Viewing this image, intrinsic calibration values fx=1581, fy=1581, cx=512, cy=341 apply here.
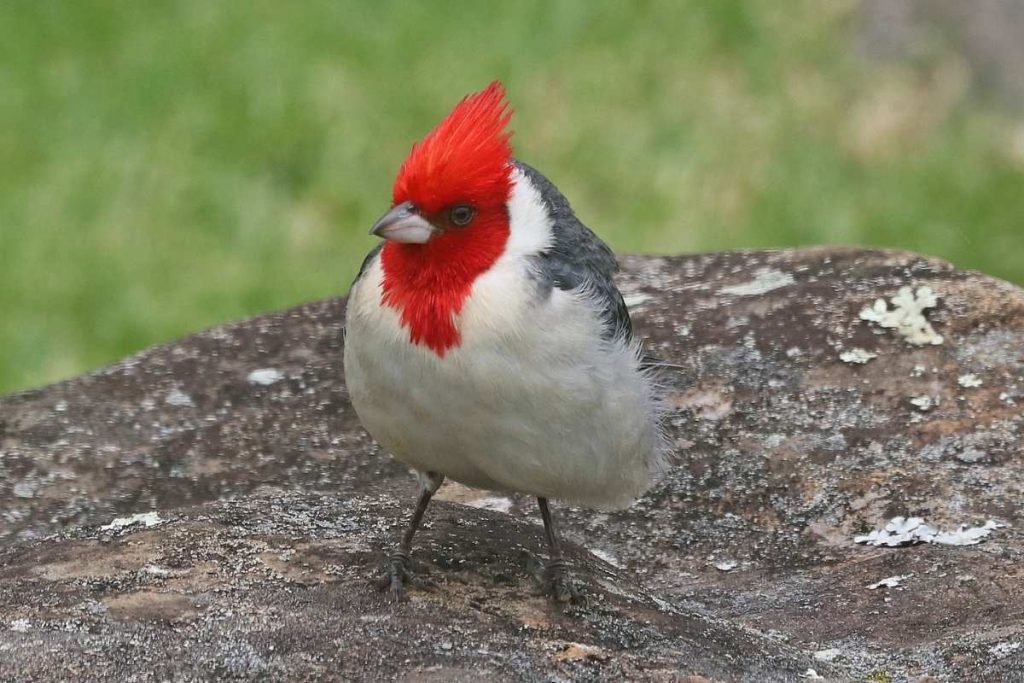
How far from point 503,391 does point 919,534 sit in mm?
1118

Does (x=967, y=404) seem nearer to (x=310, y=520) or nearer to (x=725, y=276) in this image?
(x=725, y=276)

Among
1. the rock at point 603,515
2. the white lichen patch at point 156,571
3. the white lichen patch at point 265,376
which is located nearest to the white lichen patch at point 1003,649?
the rock at point 603,515

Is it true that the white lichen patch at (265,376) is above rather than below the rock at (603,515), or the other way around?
above

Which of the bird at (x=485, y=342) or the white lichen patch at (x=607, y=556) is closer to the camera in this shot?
the bird at (x=485, y=342)

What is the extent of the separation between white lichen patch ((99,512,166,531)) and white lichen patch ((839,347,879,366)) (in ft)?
5.95

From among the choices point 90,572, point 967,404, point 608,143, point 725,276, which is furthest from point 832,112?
point 90,572

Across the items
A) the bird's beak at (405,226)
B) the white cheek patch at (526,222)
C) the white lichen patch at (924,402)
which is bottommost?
the bird's beak at (405,226)

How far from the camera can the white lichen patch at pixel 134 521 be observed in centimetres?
305

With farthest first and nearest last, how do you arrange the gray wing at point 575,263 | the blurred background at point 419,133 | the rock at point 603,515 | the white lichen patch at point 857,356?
1. the blurred background at point 419,133
2. the white lichen patch at point 857,356
3. the gray wing at point 575,263
4. the rock at point 603,515

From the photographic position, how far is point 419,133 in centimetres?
755

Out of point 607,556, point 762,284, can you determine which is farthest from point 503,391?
point 762,284

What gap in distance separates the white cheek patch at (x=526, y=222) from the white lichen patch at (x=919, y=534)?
1.03 meters

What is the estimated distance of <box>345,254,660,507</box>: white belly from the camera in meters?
2.88

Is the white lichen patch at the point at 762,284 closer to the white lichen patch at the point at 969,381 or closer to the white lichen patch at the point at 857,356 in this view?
the white lichen patch at the point at 857,356
